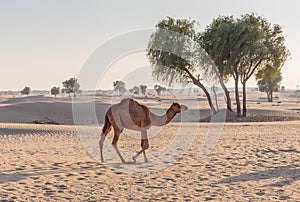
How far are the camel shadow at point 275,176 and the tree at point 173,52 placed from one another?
25.8m

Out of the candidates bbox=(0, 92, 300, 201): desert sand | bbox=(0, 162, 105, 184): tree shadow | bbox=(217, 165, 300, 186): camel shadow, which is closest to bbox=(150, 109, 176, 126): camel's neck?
bbox=(0, 92, 300, 201): desert sand

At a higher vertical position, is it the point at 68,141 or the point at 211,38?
the point at 211,38

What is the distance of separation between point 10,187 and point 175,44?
28991 millimetres

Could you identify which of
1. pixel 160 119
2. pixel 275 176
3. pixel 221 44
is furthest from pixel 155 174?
pixel 221 44

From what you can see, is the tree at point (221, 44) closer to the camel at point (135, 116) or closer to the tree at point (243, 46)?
the tree at point (243, 46)

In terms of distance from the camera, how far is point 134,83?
12109mm

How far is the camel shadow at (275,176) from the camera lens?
957cm

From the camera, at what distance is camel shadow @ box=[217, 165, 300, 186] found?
9.57m

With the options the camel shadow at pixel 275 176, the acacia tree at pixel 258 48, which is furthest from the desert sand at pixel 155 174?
the acacia tree at pixel 258 48

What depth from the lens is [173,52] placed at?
123 ft

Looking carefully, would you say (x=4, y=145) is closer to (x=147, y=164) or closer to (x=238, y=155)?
(x=147, y=164)

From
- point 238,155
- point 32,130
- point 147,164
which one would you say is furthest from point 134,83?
point 32,130

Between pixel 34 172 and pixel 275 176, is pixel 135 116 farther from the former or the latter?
pixel 275 176

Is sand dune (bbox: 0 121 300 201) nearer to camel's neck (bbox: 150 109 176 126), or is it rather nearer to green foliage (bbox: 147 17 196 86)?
camel's neck (bbox: 150 109 176 126)
